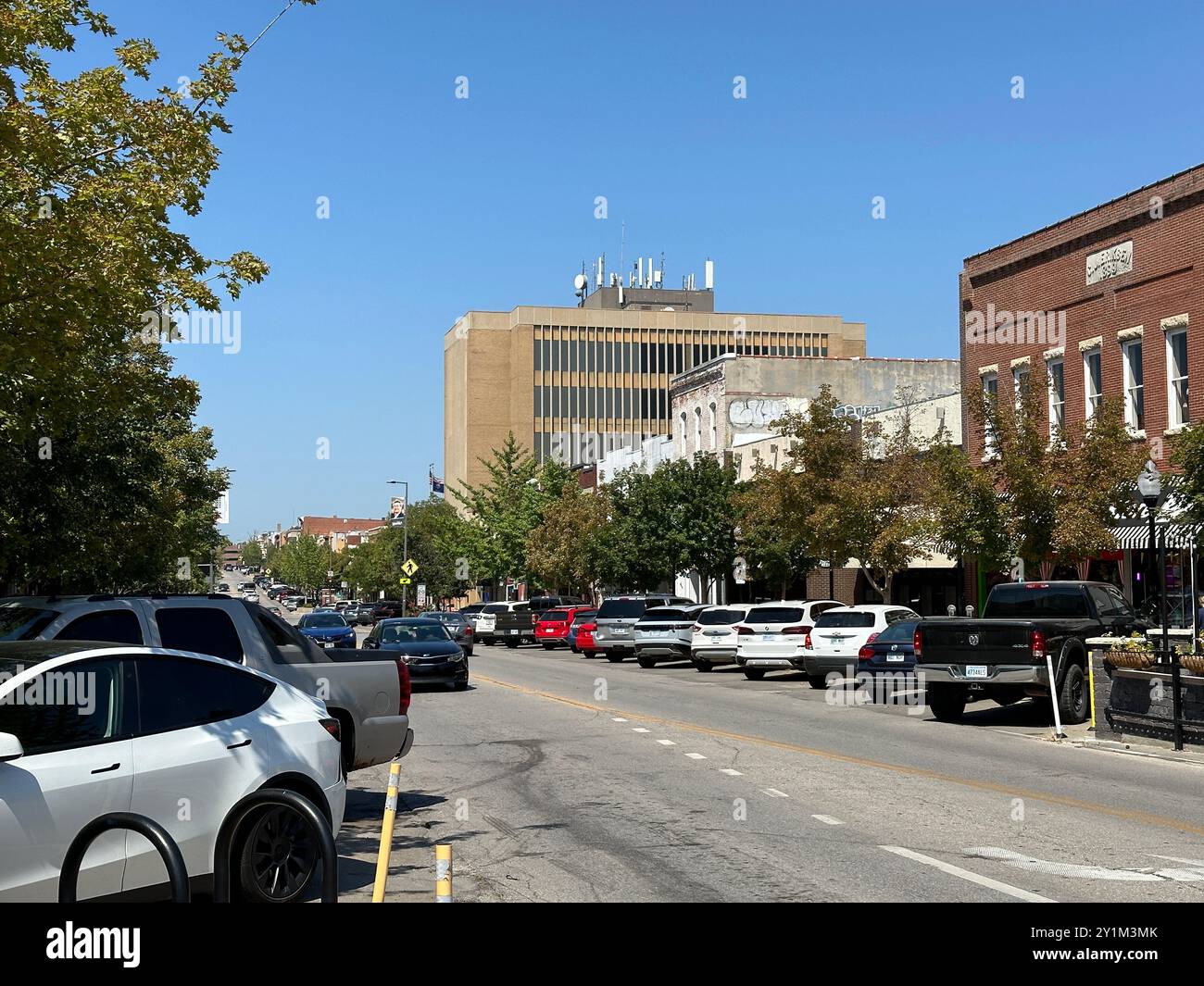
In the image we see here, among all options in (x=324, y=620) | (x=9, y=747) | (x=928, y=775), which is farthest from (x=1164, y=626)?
(x=324, y=620)

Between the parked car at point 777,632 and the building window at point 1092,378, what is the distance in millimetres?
7799

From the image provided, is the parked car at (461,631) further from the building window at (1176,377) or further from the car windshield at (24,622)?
the car windshield at (24,622)

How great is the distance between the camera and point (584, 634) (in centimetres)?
4541

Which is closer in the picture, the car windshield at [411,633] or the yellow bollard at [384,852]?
the yellow bollard at [384,852]

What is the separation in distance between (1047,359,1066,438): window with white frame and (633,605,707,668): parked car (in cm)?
1078

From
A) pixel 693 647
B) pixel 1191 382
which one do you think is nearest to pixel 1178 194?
pixel 1191 382

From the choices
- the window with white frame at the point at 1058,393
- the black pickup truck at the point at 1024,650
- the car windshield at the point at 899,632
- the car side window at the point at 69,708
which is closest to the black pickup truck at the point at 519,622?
the window with white frame at the point at 1058,393

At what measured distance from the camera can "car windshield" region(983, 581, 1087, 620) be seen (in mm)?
21094

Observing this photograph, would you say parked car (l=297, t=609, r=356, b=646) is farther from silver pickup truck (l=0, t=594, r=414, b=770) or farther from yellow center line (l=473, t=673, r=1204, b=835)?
silver pickup truck (l=0, t=594, r=414, b=770)

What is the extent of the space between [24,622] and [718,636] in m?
25.2

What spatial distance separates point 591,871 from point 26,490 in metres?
16.8

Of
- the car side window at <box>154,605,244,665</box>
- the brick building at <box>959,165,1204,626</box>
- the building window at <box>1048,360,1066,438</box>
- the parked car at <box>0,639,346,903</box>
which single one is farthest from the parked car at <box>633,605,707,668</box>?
the parked car at <box>0,639,346,903</box>

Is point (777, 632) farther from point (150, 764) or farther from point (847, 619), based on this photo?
point (150, 764)

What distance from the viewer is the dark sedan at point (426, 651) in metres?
26.9
